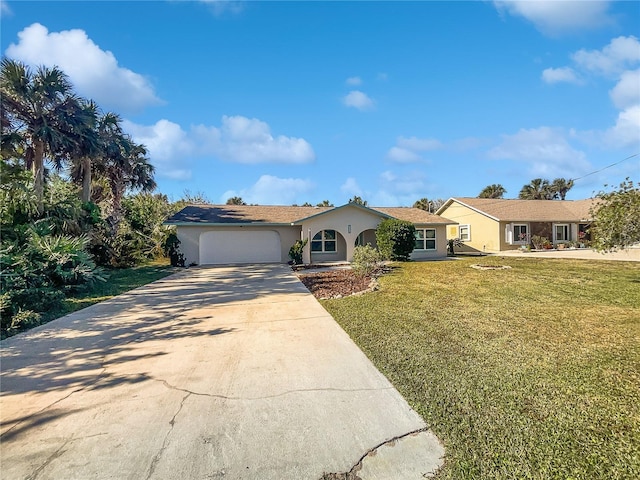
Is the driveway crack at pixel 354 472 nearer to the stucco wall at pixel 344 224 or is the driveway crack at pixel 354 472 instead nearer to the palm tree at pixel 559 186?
the stucco wall at pixel 344 224

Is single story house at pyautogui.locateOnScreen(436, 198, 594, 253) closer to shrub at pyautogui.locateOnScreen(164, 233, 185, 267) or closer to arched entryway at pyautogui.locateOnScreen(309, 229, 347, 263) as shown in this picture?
arched entryway at pyautogui.locateOnScreen(309, 229, 347, 263)

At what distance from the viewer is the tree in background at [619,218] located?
8258mm

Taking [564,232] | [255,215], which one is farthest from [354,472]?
[564,232]

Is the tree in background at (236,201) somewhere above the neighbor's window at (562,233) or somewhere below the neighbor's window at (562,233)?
above

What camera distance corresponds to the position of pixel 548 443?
276 centimetres

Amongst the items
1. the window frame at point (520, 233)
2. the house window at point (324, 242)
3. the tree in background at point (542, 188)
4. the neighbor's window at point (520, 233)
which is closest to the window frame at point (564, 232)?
the window frame at point (520, 233)

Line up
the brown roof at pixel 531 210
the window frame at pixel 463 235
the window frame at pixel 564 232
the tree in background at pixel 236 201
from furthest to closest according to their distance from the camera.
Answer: the tree in background at pixel 236 201 → the window frame at pixel 463 235 → the window frame at pixel 564 232 → the brown roof at pixel 531 210

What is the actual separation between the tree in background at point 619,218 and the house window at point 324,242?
13.1 m

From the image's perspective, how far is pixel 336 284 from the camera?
1166 cm

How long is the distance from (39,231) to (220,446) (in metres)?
11.3

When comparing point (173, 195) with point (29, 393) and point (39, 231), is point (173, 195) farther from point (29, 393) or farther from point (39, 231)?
point (29, 393)

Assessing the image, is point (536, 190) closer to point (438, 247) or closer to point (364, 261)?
point (438, 247)

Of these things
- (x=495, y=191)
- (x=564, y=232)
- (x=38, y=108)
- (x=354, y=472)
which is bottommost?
(x=354, y=472)

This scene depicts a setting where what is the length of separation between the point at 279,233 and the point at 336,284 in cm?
933
